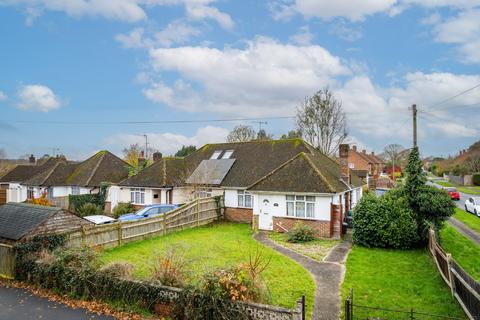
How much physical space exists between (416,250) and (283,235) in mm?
7082

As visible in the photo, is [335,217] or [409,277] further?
[335,217]

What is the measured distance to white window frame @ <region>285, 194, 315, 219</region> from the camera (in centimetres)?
2034

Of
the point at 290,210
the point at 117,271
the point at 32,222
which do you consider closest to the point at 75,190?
the point at 32,222

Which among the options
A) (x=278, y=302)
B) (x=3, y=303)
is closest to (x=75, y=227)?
(x=3, y=303)

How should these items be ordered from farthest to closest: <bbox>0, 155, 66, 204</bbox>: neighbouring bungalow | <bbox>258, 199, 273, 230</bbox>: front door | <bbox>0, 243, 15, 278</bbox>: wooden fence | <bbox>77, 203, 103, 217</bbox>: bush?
<bbox>0, 155, 66, 204</bbox>: neighbouring bungalow → <bbox>77, 203, 103, 217</bbox>: bush → <bbox>258, 199, 273, 230</bbox>: front door → <bbox>0, 243, 15, 278</bbox>: wooden fence

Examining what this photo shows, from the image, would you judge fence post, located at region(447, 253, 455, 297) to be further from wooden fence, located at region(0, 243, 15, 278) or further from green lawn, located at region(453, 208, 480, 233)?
wooden fence, located at region(0, 243, 15, 278)

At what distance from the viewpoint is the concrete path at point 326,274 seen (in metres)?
9.76

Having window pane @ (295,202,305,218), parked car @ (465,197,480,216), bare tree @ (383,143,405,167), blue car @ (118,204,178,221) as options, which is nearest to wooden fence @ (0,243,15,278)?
blue car @ (118,204,178,221)

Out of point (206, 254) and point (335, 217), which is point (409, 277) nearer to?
point (335, 217)

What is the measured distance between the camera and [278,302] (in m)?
10.3

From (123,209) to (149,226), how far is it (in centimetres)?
1025

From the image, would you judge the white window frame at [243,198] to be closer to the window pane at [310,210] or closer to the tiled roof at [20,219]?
the window pane at [310,210]

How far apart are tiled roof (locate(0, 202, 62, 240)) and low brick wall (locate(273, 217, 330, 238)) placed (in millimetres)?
12295

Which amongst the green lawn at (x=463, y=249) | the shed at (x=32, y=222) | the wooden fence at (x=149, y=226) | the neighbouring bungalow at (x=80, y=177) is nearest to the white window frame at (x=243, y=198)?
the wooden fence at (x=149, y=226)
